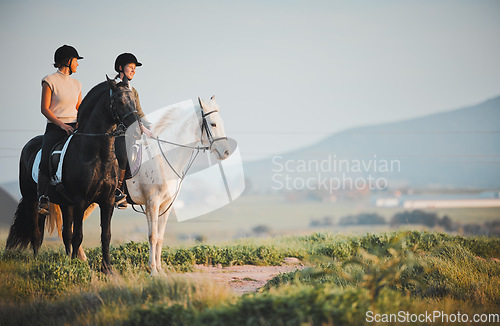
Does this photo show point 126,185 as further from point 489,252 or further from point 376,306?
point 489,252

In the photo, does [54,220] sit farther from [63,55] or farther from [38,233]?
[63,55]

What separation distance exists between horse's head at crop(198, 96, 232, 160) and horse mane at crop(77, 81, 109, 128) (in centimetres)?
179

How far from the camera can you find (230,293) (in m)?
7.00

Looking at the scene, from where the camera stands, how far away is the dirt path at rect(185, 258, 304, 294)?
9609 mm

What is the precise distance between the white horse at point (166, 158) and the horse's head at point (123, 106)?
121 centimetres

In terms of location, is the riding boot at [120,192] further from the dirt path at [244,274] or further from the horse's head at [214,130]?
the dirt path at [244,274]

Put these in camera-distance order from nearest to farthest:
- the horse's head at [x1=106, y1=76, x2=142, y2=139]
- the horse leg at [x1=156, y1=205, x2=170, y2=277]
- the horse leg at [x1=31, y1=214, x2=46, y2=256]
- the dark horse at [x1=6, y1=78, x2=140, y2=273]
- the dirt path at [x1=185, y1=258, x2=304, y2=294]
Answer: the horse's head at [x1=106, y1=76, x2=142, y2=139] → the dark horse at [x1=6, y1=78, x2=140, y2=273] → the dirt path at [x1=185, y1=258, x2=304, y2=294] → the horse leg at [x1=156, y1=205, x2=170, y2=277] → the horse leg at [x1=31, y1=214, x2=46, y2=256]

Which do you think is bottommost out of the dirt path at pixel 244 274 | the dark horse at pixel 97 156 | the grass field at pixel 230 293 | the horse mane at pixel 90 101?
the dirt path at pixel 244 274

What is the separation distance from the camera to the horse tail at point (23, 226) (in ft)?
35.6


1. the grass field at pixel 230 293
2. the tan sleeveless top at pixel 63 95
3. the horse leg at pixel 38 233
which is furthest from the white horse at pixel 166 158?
the horse leg at pixel 38 233

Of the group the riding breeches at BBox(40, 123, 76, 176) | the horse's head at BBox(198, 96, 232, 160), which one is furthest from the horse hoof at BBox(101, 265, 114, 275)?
the horse's head at BBox(198, 96, 232, 160)

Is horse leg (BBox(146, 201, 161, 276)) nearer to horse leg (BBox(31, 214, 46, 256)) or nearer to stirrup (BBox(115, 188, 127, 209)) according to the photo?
stirrup (BBox(115, 188, 127, 209))

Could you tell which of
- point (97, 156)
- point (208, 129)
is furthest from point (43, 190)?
point (208, 129)

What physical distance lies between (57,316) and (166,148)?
375 cm
